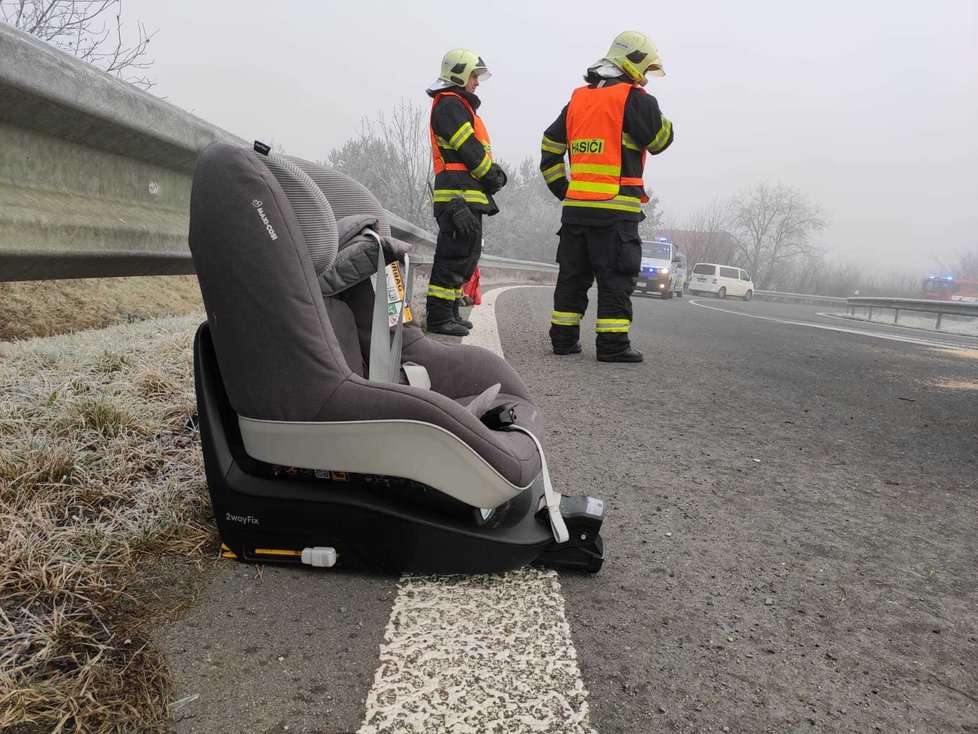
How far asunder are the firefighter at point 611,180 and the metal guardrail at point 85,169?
3545mm

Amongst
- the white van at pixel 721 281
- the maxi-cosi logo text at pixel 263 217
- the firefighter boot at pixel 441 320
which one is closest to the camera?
the maxi-cosi logo text at pixel 263 217

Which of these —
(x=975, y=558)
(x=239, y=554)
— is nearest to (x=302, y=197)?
(x=239, y=554)

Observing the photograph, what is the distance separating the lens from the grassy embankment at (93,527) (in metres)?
1.20

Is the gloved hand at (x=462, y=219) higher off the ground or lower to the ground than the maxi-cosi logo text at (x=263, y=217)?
higher

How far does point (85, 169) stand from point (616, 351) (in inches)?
157

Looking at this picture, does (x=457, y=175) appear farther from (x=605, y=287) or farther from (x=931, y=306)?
(x=931, y=306)

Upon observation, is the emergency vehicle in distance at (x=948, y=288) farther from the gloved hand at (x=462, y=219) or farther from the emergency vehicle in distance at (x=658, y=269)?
the gloved hand at (x=462, y=219)

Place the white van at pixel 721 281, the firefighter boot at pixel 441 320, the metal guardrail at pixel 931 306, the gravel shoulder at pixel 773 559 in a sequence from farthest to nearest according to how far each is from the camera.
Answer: the white van at pixel 721 281 < the metal guardrail at pixel 931 306 < the firefighter boot at pixel 441 320 < the gravel shoulder at pixel 773 559

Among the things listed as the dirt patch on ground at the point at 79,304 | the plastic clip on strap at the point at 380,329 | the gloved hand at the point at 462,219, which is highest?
the gloved hand at the point at 462,219

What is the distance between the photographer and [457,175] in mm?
6141

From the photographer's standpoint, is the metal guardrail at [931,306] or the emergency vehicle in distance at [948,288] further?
the emergency vehicle in distance at [948,288]

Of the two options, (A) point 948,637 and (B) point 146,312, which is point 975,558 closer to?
(A) point 948,637

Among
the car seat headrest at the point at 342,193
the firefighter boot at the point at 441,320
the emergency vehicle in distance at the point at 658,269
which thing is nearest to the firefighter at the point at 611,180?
the firefighter boot at the point at 441,320

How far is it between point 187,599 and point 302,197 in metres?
1.05
